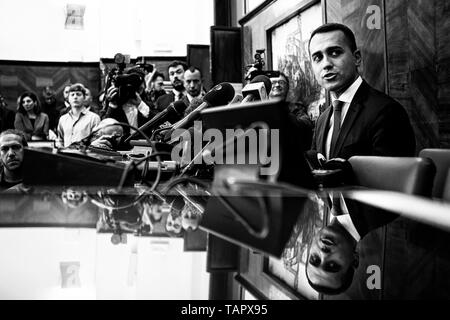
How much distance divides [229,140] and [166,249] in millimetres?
244

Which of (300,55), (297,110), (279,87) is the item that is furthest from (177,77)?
(297,110)

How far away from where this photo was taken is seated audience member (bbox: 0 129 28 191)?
5.83 feet

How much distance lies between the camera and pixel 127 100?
2.84m

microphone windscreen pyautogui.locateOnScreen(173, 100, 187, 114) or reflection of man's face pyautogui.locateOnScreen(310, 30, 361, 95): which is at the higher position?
reflection of man's face pyautogui.locateOnScreen(310, 30, 361, 95)

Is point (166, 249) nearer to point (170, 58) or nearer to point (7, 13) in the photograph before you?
point (170, 58)

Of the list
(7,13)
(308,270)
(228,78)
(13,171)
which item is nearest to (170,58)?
(228,78)

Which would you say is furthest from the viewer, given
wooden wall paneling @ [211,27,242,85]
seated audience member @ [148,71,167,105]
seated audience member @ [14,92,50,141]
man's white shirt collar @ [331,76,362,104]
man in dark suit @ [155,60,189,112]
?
seated audience member @ [14,92,50,141]

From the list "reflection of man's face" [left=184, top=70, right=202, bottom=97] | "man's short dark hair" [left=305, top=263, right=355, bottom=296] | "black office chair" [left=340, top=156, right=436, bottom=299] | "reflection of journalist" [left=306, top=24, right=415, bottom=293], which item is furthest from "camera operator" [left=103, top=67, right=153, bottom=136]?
"man's short dark hair" [left=305, top=263, right=355, bottom=296]

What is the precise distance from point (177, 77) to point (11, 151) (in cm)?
183

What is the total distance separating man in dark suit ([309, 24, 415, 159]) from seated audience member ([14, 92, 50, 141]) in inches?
131

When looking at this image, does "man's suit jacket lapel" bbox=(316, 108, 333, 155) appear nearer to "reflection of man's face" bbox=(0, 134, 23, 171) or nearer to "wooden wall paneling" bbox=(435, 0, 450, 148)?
"wooden wall paneling" bbox=(435, 0, 450, 148)

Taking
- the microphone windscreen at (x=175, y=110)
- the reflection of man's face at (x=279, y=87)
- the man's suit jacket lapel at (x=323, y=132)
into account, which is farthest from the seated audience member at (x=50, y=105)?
the man's suit jacket lapel at (x=323, y=132)

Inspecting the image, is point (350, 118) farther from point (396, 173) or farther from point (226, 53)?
point (226, 53)
